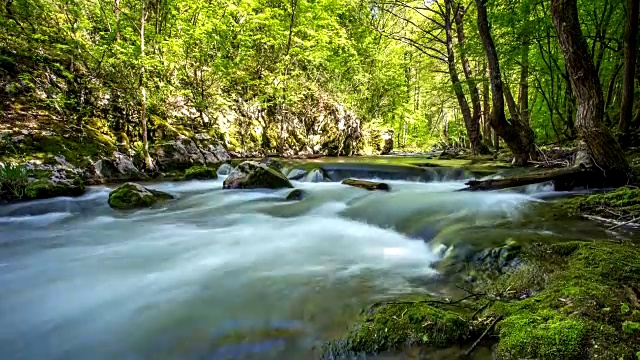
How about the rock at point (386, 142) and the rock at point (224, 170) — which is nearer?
the rock at point (224, 170)

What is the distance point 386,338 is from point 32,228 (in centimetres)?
646

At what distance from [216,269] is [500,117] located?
712 cm

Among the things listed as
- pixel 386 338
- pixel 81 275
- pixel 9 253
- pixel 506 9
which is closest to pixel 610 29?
pixel 506 9

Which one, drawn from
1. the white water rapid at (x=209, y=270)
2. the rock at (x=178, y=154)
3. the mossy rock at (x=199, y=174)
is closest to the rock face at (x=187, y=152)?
the rock at (x=178, y=154)

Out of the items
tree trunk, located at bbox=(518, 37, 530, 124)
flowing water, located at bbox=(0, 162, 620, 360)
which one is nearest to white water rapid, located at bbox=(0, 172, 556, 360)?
flowing water, located at bbox=(0, 162, 620, 360)

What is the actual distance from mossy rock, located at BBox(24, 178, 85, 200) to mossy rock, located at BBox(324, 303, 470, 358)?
25.0ft

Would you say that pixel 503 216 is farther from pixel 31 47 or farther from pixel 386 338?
pixel 31 47

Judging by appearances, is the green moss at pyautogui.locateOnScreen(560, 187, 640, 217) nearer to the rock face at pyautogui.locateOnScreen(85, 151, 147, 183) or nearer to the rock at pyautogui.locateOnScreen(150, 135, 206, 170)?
the rock face at pyautogui.locateOnScreen(85, 151, 147, 183)

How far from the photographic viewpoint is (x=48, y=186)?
24.3 ft

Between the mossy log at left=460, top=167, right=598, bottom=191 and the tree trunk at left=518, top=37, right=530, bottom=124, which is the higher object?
the tree trunk at left=518, top=37, right=530, bottom=124

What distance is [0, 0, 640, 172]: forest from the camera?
7.92 metres

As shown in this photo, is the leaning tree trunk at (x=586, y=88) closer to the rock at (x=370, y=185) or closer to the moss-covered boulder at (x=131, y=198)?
the rock at (x=370, y=185)

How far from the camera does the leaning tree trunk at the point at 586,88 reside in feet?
16.3

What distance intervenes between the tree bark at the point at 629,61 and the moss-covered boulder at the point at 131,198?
9835mm
